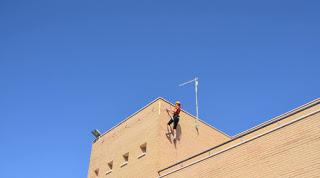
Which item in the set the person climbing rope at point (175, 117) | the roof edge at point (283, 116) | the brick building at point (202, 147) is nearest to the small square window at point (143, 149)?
the brick building at point (202, 147)

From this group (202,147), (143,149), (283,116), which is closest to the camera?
(283,116)

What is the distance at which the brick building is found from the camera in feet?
41.7

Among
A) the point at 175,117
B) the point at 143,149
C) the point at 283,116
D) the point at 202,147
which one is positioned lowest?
the point at 283,116

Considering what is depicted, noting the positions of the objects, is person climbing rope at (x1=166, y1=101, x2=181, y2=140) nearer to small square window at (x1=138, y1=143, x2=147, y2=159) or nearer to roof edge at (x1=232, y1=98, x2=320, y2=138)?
small square window at (x1=138, y1=143, x2=147, y2=159)

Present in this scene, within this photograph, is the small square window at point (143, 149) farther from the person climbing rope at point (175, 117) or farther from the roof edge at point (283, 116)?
the roof edge at point (283, 116)

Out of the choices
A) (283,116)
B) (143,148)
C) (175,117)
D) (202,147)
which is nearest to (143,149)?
(143,148)

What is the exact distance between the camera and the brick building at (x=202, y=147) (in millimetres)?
12703

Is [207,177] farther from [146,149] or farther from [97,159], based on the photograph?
[97,159]

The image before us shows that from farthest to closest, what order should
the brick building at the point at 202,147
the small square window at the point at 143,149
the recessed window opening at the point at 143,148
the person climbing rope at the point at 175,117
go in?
the recessed window opening at the point at 143,148 → the small square window at the point at 143,149 → the person climbing rope at the point at 175,117 → the brick building at the point at 202,147

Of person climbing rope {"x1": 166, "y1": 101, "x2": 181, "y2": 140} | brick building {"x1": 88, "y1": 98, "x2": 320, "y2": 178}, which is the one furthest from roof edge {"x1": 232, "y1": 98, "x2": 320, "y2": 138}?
person climbing rope {"x1": 166, "y1": 101, "x2": 181, "y2": 140}

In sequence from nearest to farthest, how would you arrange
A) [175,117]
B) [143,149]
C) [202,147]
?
[175,117]
[143,149]
[202,147]

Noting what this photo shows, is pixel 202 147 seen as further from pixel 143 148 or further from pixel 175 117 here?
pixel 143 148

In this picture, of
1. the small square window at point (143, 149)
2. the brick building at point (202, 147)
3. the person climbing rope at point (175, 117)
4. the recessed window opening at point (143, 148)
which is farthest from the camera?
the recessed window opening at point (143, 148)

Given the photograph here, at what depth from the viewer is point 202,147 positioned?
21.8 metres
